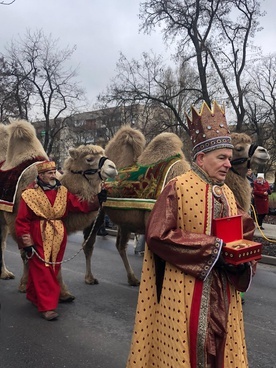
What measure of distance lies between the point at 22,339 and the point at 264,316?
2928 millimetres

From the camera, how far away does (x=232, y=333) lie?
2.59 metres

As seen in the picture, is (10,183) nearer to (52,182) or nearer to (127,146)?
(52,182)

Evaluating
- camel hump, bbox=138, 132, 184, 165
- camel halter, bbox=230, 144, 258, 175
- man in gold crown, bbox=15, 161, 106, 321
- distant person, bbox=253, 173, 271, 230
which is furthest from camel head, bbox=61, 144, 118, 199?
distant person, bbox=253, 173, 271, 230

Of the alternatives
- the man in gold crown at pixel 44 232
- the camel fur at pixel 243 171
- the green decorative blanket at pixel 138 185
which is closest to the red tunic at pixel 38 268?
the man in gold crown at pixel 44 232

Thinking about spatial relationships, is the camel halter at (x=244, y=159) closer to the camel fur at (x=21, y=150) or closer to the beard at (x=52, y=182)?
the beard at (x=52, y=182)

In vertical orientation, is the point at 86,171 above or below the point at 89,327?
above

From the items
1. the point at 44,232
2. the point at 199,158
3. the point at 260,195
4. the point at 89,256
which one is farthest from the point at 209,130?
the point at 260,195

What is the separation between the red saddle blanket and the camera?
5.92 meters

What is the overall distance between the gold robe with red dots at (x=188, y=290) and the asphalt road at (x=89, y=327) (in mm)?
1475

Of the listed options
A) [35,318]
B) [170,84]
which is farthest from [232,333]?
A: [170,84]

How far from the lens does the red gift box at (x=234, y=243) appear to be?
7.66 feet

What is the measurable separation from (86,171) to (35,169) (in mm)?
817

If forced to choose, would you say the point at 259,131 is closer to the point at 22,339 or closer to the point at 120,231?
the point at 120,231

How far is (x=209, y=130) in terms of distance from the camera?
8.86 feet
